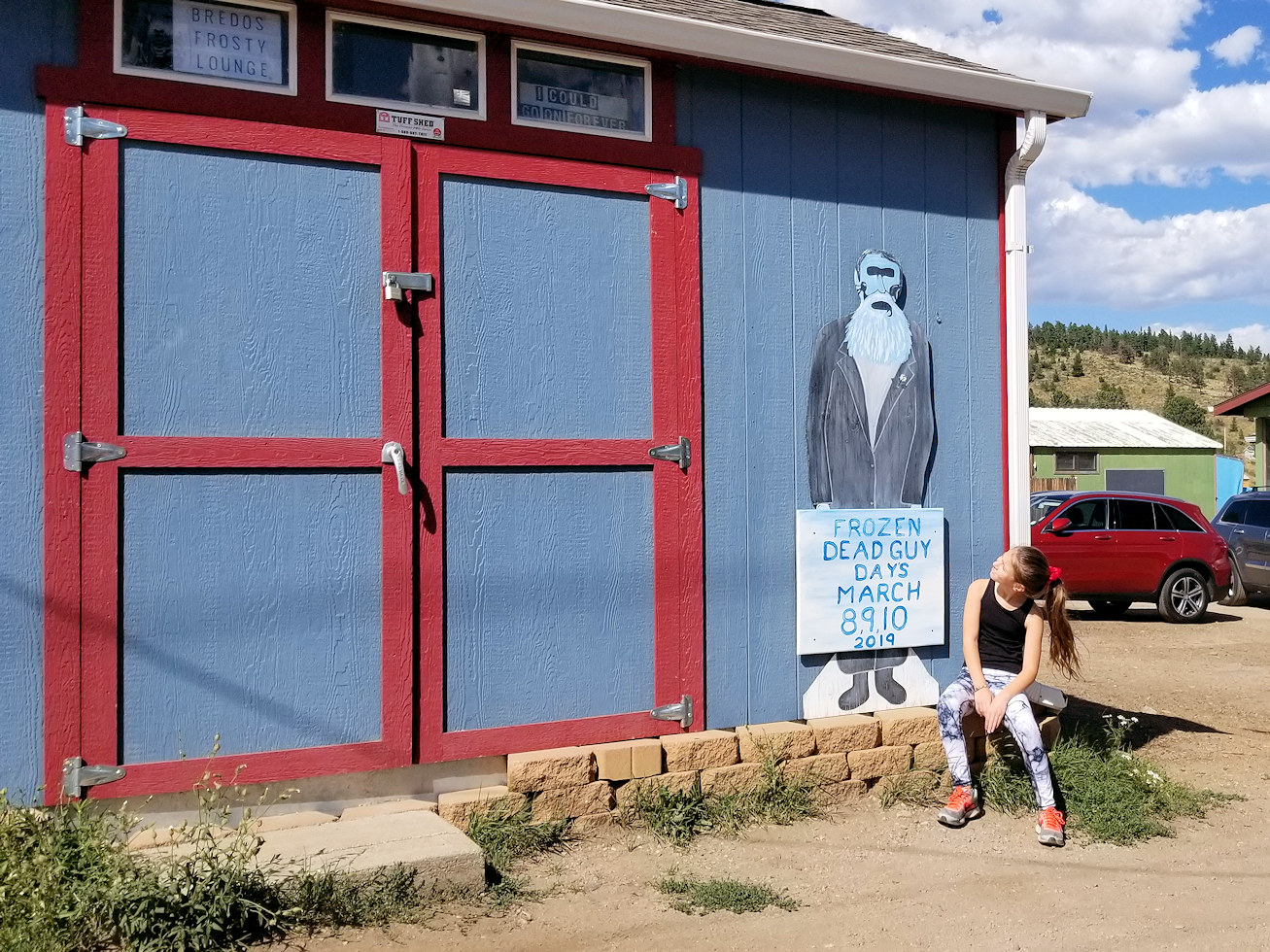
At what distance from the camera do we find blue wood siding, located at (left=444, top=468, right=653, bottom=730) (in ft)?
16.8

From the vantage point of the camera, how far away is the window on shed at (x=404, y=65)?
495 cm

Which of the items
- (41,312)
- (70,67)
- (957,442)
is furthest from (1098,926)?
(70,67)

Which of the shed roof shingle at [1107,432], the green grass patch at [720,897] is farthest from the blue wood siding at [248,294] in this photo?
the shed roof shingle at [1107,432]

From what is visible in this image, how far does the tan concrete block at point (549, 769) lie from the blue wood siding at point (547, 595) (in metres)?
0.16

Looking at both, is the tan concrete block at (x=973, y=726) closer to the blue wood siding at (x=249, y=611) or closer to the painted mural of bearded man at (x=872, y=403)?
the painted mural of bearded man at (x=872, y=403)

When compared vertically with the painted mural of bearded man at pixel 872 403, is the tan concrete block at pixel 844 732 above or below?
below

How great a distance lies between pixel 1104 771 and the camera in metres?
6.09

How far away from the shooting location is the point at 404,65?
5078 millimetres

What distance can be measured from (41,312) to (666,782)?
10.8 feet

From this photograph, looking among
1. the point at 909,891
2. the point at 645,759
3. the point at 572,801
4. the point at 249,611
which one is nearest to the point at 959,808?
the point at 909,891

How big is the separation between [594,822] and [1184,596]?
11428mm

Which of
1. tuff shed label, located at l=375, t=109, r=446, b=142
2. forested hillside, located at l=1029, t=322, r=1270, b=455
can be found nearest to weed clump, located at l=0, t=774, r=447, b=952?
tuff shed label, located at l=375, t=109, r=446, b=142

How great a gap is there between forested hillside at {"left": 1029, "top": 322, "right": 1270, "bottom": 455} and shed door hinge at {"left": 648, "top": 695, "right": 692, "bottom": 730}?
54747mm

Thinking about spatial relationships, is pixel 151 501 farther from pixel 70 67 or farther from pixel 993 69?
pixel 993 69
